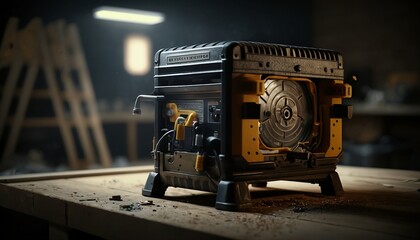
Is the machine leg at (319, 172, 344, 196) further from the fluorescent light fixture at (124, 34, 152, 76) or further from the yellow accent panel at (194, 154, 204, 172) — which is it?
A: the fluorescent light fixture at (124, 34, 152, 76)

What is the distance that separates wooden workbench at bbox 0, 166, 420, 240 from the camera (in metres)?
1.49

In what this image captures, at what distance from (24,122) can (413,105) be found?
3.28 m

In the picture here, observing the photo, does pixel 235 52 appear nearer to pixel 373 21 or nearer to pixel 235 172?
pixel 235 172

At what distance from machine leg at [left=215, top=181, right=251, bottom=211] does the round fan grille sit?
0.79 feet

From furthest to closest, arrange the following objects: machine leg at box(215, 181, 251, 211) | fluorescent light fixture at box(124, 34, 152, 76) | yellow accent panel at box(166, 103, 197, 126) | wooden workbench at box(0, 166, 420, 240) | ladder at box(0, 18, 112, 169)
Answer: fluorescent light fixture at box(124, 34, 152, 76)
ladder at box(0, 18, 112, 169)
yellow accent panel at box(166, 103, 197, 126)
machine leg at box(215, 181, 251, 211)
wooden workbench at box(0, 166, 420, 240)

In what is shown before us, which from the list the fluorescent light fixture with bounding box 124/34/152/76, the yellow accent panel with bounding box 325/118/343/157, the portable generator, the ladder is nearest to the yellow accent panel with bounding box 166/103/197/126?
the portable generator

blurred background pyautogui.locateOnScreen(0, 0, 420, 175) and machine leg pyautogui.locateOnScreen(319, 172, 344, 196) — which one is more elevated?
blurred background pyautogui.locateOnScreen(0, 0, 420, 175)

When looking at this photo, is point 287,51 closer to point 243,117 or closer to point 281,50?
point 281,50

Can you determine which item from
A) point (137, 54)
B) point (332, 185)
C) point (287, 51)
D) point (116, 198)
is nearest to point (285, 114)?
point (287, 51)

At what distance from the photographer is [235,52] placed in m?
1.82

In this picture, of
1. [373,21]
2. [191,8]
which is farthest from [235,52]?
[373,21]

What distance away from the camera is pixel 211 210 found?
180 centimetres

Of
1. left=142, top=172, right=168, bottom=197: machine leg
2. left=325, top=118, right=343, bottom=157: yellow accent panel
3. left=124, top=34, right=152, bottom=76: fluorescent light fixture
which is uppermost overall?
left=124, top=34, right=152, bottom=76: fluorescent light fixture

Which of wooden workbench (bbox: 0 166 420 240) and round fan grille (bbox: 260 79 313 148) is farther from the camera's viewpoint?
round fan grille (bbox: 260 79 313 148)
